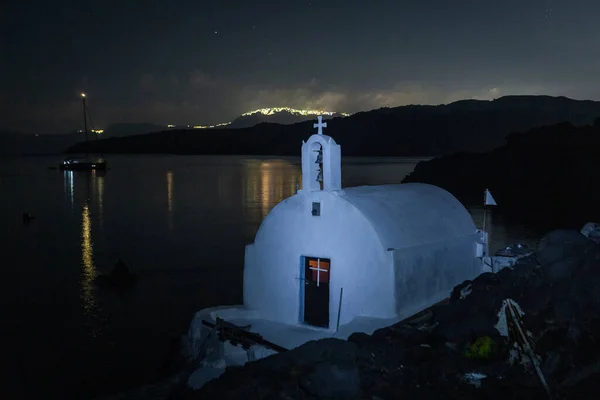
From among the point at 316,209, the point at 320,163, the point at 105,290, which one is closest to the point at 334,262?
the point at 316,209

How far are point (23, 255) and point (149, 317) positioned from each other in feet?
75.7

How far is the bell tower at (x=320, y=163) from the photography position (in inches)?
606

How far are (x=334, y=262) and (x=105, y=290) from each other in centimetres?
2451

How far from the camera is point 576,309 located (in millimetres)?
11633

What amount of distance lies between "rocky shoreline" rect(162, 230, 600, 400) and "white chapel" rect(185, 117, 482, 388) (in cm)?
184

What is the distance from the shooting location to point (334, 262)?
15.2 metres

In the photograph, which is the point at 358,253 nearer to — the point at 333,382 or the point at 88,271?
the point at 333,382

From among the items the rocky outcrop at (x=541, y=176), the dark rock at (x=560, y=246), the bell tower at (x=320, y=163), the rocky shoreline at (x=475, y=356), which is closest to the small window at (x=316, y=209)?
the bell tower at (x=320, y=163)

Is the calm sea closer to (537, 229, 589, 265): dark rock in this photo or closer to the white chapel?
the white chapel

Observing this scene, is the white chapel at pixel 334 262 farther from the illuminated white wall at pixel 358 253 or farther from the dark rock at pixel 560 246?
the dark rock at pixel 560 246

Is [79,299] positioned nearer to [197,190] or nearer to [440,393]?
[440,393]

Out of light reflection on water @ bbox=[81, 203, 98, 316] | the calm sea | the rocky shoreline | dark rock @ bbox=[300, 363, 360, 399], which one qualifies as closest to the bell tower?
the rocky shoreline

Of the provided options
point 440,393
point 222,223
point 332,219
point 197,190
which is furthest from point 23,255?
point 197,190

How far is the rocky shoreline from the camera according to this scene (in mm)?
10094
